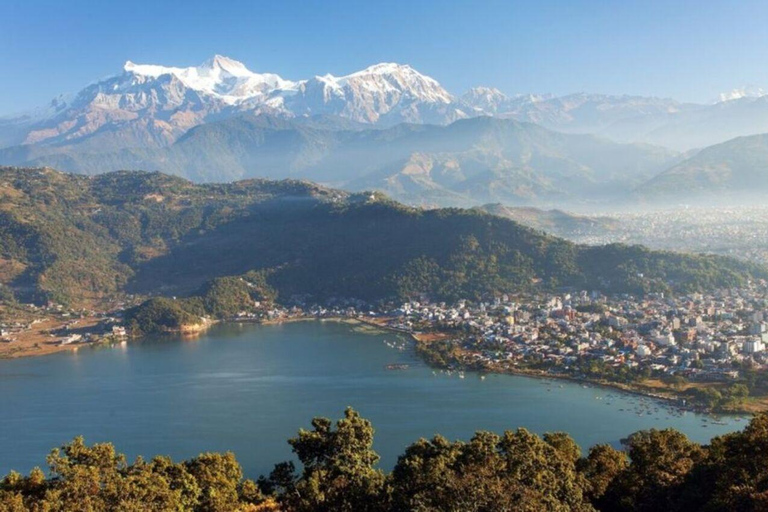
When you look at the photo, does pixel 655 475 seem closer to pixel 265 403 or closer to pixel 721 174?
pixel 265 403

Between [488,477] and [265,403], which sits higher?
[488,477]

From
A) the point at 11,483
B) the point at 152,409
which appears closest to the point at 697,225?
the point at 152,409

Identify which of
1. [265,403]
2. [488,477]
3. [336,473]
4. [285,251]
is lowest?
[265,403]

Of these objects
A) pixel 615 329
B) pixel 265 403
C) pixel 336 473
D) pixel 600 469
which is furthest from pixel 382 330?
pixel 336 473

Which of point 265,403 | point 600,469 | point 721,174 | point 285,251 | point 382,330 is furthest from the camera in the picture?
point 721,174

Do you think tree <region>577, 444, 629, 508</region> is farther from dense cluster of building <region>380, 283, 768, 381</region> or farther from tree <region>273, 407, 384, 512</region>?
dense cluster of building <region>380, 283, 768, 381</region>

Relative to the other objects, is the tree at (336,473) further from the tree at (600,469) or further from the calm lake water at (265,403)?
the calm lake water at (265,403)
